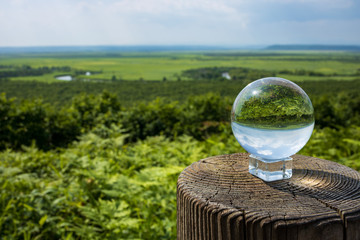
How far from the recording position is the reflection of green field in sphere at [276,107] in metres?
1.40

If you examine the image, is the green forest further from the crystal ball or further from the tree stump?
the tree stump

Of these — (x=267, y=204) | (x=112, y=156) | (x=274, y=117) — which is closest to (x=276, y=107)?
(x=274, y=117)

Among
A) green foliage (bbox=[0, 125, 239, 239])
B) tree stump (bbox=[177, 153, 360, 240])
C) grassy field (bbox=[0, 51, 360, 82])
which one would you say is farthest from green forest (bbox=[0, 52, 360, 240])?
grassy field (bbox=[0, 51, 360, 82])

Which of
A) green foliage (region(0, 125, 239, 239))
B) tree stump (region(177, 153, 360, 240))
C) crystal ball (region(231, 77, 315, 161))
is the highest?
crystal ball (region(231, 77, 315, 161))

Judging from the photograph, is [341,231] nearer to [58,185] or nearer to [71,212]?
[71,212]

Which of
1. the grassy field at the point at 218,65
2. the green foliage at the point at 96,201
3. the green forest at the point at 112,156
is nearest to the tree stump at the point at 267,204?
the green forest at the point at 112,156

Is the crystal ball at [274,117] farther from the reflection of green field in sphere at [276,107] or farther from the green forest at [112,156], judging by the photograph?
the green forest at [112,156]

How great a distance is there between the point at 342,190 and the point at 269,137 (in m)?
0.39

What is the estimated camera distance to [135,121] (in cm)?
791

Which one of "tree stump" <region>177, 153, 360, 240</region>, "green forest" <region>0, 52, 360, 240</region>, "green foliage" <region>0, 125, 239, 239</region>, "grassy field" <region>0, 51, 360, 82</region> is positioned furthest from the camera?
"grassy field" <region>0, 51, 360, 82</region>

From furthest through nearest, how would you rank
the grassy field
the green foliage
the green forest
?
the grassy field < the green forest < the green foliage

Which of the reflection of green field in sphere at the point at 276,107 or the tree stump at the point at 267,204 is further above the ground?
the reflection of green field in sphere at the point at 276,107

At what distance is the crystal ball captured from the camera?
140cm

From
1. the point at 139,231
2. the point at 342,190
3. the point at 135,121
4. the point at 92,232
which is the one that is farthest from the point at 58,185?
the point at 342,190
